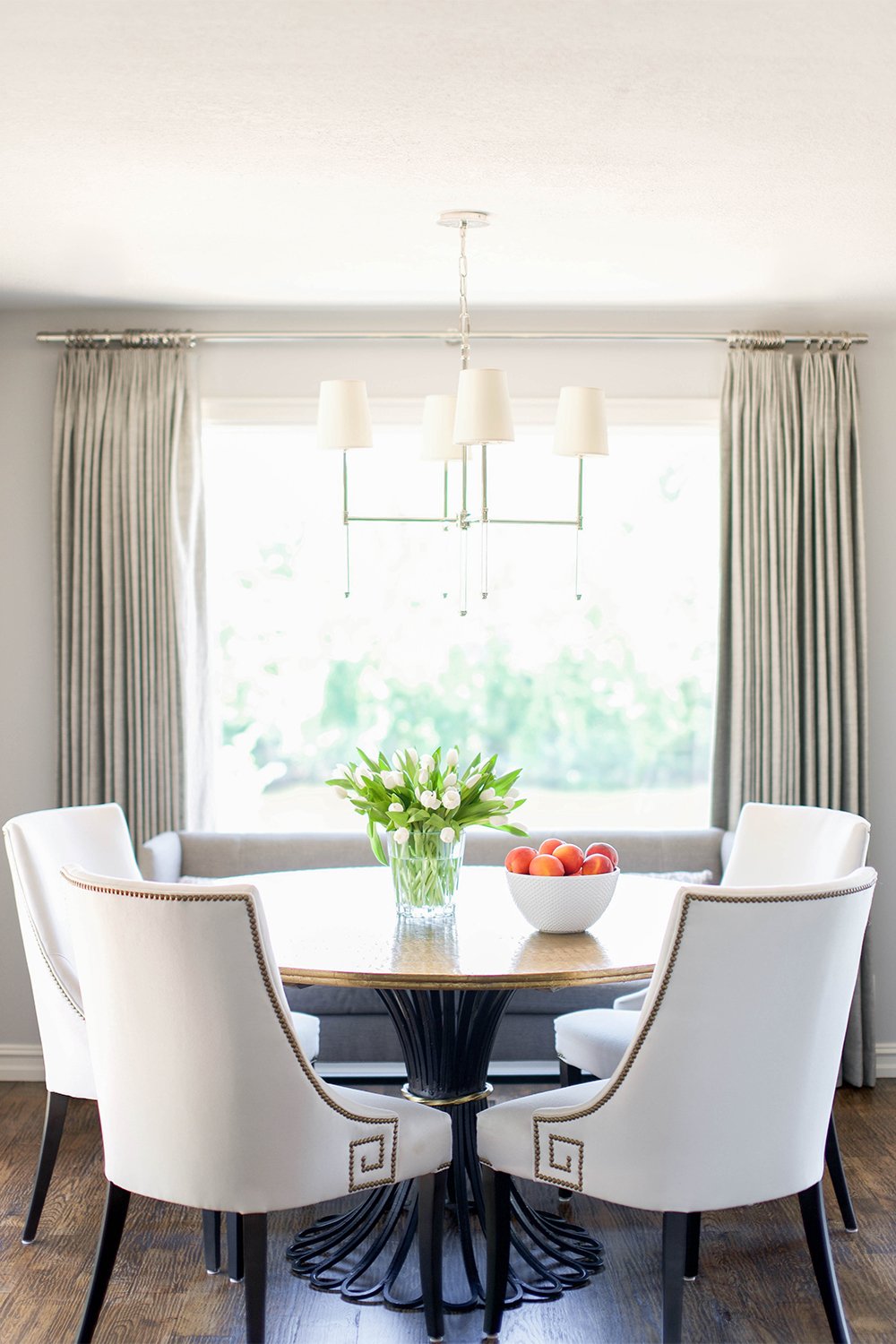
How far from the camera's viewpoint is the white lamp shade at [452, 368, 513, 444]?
A: 291cm

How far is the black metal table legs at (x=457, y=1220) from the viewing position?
2869 mm

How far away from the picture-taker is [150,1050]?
2.30 m

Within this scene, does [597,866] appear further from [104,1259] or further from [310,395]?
[310,395]

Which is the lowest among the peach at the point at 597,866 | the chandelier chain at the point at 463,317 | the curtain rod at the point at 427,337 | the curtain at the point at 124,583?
the peach at the point at 597,866

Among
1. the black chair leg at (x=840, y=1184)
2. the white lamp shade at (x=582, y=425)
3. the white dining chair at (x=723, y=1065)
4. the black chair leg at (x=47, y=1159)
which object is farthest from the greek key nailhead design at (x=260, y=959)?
the white lamp shade at (x=582, y=425)

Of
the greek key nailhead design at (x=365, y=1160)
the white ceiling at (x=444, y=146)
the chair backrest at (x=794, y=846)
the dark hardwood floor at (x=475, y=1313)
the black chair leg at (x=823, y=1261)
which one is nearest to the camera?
the white ceiling at (x=444, y=146)

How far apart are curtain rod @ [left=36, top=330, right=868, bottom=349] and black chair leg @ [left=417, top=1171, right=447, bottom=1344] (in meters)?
2.88

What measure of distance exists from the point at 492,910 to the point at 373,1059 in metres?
1.29

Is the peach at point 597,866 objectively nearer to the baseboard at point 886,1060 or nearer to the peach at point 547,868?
the peach at point 547,868

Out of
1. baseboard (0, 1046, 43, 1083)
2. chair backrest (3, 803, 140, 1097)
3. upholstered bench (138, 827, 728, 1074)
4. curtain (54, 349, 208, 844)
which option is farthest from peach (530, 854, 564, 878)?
baseboard (0, 1046, 43, 1083)

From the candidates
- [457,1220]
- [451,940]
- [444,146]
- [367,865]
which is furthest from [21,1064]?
[444,146]

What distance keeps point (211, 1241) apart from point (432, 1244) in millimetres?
672

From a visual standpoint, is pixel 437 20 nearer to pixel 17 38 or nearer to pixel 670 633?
pixel 17 38

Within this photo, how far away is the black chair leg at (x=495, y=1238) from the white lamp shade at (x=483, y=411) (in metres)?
1.58
